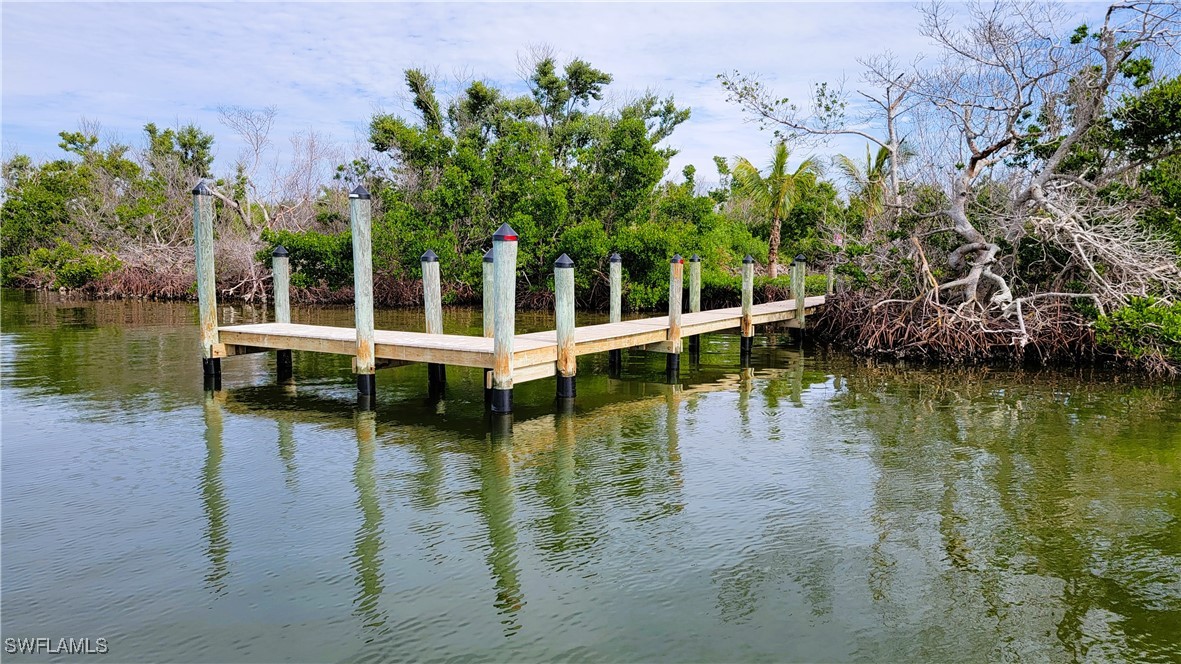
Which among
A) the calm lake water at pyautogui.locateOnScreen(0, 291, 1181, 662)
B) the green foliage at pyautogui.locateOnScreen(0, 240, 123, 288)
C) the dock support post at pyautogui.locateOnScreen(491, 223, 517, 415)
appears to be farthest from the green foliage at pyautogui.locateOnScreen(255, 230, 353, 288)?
the dock support post at pyautogui.locateOnScreen(491, 223, 517, 415)

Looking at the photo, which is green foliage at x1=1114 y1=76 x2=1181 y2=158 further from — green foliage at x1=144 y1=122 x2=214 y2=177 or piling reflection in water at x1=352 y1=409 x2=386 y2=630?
green foliage at x1=144 y1=122 x2=214 y2=177

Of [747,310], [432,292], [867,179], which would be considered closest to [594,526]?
[432,292]

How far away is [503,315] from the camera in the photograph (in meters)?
8.54

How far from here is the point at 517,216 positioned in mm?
21641

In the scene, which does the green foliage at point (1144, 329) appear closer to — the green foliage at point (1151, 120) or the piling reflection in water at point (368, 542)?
the green foliage at point (1151, 120)

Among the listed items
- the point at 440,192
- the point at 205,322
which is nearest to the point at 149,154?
the point at 440,192

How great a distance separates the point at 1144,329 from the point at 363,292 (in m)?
10.1

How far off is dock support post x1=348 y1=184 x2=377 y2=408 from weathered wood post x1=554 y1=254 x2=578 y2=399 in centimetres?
209

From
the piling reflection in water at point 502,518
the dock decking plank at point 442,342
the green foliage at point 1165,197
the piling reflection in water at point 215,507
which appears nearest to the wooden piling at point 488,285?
the dock decking plank at point 442,342

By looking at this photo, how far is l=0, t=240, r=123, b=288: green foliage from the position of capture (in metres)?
27.1

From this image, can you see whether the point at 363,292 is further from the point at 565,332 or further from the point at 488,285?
the point at 565,332

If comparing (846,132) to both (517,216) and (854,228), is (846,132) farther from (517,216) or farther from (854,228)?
(517,216)

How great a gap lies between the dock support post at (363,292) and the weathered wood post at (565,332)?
6.85 ft

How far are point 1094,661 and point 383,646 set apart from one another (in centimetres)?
337
